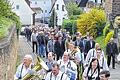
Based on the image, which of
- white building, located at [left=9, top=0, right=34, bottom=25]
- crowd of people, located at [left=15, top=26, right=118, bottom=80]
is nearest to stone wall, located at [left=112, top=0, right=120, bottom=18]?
crowd of people, located at [left=15, top=26, right=118, bottom=80]

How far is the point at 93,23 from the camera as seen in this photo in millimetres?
44656

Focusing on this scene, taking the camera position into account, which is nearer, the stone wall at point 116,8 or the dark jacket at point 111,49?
the dark jacket at point 111,49

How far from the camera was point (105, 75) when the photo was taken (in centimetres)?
1135

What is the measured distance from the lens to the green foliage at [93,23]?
44438 mm

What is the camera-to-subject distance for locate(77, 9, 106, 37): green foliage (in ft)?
146

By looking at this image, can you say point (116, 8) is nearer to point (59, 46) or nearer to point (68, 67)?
point (59, 46)

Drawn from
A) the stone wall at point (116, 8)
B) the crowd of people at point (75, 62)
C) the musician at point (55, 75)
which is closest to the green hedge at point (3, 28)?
the crowd of people at point (75, 62)

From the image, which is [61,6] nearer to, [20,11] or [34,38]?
[20,11]

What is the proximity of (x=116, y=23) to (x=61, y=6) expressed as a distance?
7246 cm

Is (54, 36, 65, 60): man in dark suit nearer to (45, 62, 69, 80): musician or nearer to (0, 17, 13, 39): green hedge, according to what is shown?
(0, 17, 13, 39): green hedge

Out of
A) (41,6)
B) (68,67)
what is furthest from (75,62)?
(41,6)

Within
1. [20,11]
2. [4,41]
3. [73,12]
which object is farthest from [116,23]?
[20,11]

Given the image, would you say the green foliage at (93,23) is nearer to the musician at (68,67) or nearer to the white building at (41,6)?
the musician at (68,67)

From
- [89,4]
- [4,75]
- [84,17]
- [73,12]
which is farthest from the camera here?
[73,12]
